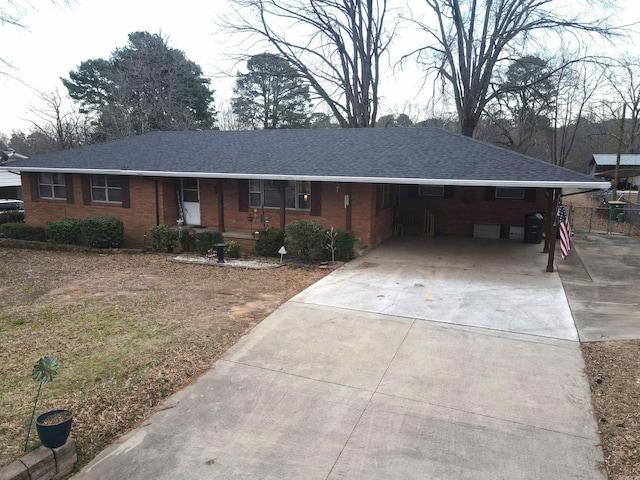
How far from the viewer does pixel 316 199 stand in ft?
46.1

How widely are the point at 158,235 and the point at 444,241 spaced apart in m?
9.48

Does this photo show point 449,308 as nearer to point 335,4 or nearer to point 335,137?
point 335,137

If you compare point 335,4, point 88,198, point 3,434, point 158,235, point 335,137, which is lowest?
point 3,434

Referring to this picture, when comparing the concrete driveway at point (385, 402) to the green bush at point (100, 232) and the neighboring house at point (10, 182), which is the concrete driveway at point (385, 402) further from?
the neighboring house at point (10, 182)

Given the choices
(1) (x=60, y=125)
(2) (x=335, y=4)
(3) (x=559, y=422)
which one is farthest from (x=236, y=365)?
(1) (x=60, y=125)

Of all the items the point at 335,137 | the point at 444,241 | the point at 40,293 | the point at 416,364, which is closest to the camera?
the point at 416,364

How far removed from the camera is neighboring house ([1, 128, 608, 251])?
13000mm

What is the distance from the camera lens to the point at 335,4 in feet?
95.2

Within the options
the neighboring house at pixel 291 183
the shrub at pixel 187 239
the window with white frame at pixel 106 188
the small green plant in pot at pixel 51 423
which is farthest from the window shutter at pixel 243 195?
the small green plant in pot at pixel 51 423

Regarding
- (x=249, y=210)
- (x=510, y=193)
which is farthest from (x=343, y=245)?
(x=510, y=193)

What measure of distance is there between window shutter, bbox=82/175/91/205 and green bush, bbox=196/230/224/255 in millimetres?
5607

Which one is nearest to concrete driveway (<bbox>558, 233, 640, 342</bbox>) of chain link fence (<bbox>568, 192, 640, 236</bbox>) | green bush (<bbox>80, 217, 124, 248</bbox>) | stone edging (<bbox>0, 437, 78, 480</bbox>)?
chain link fence (<bbox>568, 192, 640, 236</bbox>)

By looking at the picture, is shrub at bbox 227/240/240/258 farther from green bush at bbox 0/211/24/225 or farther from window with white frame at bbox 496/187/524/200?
green bush at bbox 0/211/24/225

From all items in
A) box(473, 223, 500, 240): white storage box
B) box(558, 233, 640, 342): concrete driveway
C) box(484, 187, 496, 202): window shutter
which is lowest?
box(558, 233, 640, 342): concrete driveway
